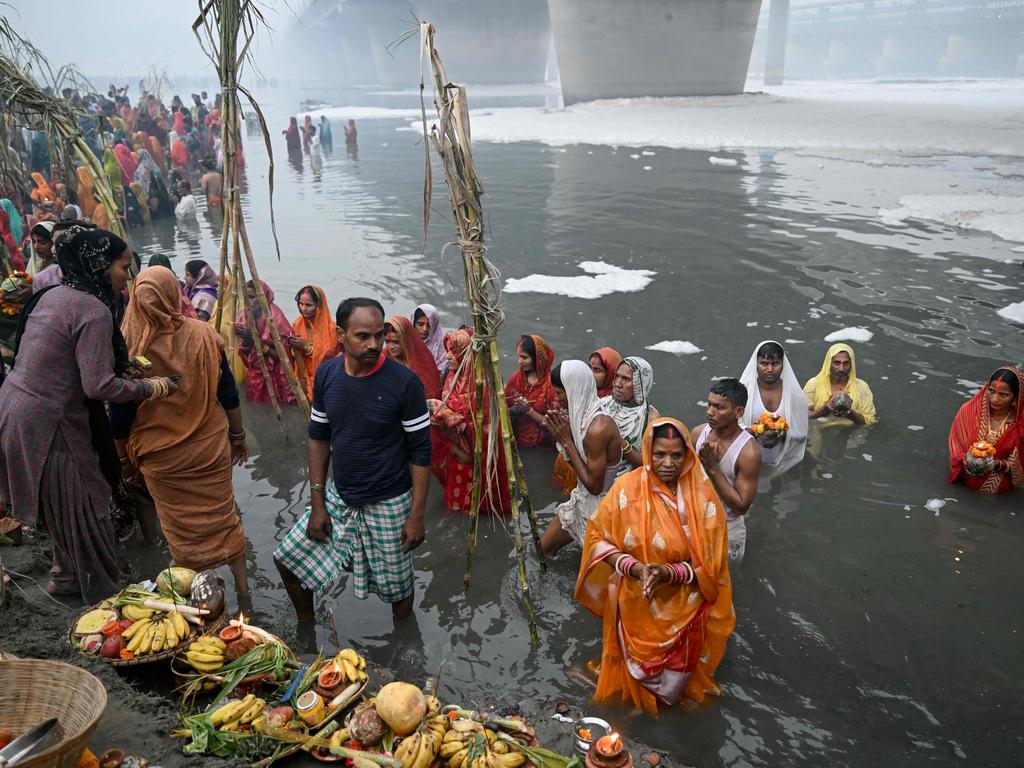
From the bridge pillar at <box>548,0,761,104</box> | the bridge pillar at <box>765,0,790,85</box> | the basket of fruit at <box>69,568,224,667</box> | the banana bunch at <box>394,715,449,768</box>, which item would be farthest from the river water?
the bridge pillar at <box>765,0,790,85</box>

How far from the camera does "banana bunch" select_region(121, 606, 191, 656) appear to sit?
130 inches

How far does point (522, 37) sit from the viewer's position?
235 ft

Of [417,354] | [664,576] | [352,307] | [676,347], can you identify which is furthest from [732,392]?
[676,347]

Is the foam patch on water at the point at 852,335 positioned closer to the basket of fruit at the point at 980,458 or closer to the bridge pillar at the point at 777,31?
the basket of fruit at the point at 980,458

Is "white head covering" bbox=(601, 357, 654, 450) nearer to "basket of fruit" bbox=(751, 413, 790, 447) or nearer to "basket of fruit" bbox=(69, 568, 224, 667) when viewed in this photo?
"basket of fruit" bbox=(751, 413, 790, 447)

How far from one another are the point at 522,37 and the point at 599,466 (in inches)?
2959

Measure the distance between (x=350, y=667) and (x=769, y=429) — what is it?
356cm

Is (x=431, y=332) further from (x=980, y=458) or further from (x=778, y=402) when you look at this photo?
(x=980, y=458)

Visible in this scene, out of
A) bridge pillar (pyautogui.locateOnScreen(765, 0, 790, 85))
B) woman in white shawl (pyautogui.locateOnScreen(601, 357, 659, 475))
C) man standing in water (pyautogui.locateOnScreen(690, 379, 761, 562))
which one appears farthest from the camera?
bridge pillar (pyautogui.locateOnScreen(765, 0, 790, 85))

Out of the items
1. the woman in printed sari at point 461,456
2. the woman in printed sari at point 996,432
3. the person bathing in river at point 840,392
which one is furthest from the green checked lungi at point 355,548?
the woman in printed sari at point 996,432

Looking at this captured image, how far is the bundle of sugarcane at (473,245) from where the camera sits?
3.37 m

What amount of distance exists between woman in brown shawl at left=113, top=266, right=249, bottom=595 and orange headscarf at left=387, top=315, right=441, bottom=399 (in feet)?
6.30

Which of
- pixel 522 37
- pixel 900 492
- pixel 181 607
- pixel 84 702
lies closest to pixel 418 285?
pixel 900 492

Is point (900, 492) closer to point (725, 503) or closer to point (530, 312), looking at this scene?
point (725, 503)
